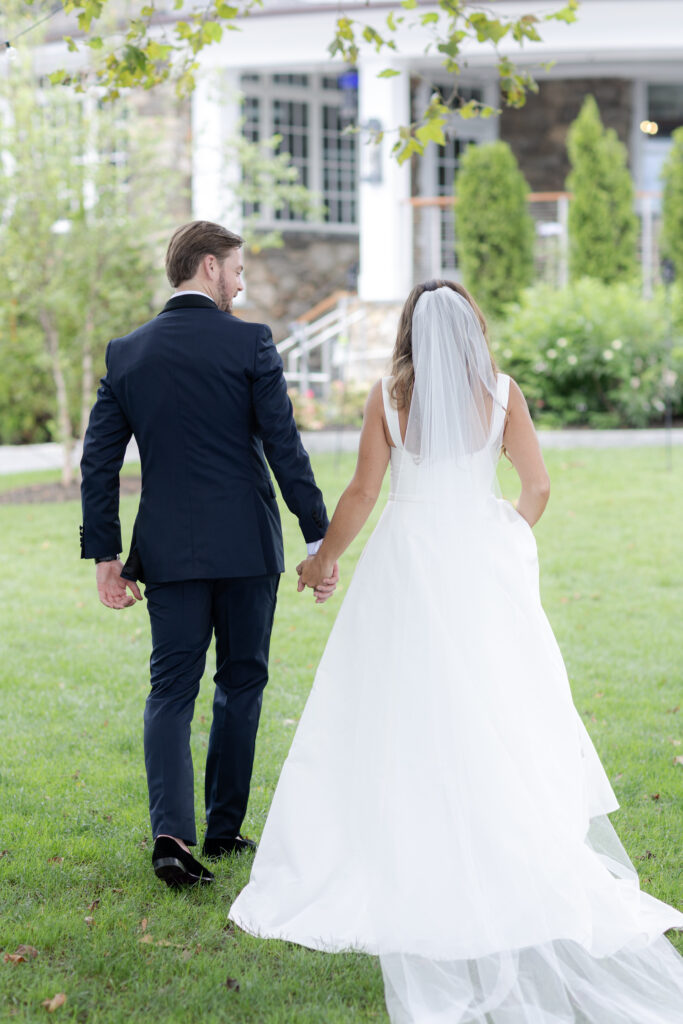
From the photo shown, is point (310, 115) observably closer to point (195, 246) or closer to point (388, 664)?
point (195, 246)

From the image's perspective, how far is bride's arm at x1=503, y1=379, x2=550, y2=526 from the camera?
3500 millimetres

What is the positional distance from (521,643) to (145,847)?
5.03ft

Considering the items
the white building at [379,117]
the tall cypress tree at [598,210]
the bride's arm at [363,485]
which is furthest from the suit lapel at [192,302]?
the tall cypress tree at [598,210]

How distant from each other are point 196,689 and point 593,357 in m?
10.7

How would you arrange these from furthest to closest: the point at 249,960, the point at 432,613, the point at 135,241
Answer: the point at 135,241, the point at 432,613, the point at 249,960

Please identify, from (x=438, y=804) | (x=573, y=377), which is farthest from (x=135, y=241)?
(x=438, y=804)

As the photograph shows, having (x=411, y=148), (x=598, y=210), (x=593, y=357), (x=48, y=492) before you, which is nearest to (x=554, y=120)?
(x=598, y=210)

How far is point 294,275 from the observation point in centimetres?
1761

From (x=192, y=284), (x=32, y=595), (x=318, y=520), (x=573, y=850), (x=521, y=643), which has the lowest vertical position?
(x=32, y=595)

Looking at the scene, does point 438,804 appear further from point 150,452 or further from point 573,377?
point 573,377

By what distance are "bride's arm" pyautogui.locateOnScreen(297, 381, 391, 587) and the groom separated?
0.21 feet

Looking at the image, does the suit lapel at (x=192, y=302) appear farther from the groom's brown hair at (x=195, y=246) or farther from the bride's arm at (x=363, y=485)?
the bride's arm at (x=363, y=485)

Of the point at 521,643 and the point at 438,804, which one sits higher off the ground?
the point at 521,643

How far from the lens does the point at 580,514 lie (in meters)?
9.76
